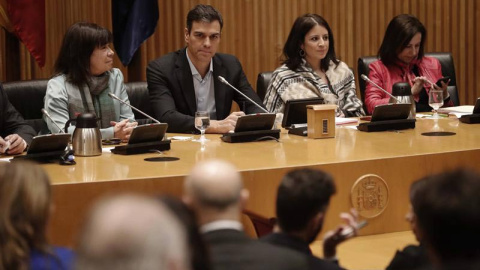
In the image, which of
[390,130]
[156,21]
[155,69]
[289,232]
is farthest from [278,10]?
[289,232]

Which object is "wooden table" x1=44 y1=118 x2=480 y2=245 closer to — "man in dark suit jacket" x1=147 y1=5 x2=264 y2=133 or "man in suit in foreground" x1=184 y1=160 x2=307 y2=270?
"man in dark suit jacket" x1=147 y1=5 x2=264 y2=133

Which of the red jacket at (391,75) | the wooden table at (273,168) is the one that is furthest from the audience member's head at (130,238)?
the red jacket at (391,75)

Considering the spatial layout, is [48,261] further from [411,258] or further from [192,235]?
[411,258]

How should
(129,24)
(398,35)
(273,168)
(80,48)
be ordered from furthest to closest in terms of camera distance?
(129,24), (398,35), (80,48), (273,168)

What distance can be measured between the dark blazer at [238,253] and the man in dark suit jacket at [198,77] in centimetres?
270

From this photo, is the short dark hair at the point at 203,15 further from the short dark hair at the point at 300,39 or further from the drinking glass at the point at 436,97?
the drinking glass at the point at 436,97

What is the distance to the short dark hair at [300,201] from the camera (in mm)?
2260

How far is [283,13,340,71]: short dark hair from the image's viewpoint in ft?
16.7

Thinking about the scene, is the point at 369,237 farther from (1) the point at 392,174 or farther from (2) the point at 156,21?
(2) the point at 156,21

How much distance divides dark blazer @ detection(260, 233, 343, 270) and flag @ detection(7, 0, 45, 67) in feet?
12.6

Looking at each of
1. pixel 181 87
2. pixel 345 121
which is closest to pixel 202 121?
pixel 181 87

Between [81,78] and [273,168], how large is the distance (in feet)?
5.32

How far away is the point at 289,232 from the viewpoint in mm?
2268

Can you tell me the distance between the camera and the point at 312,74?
5129 millimetres
